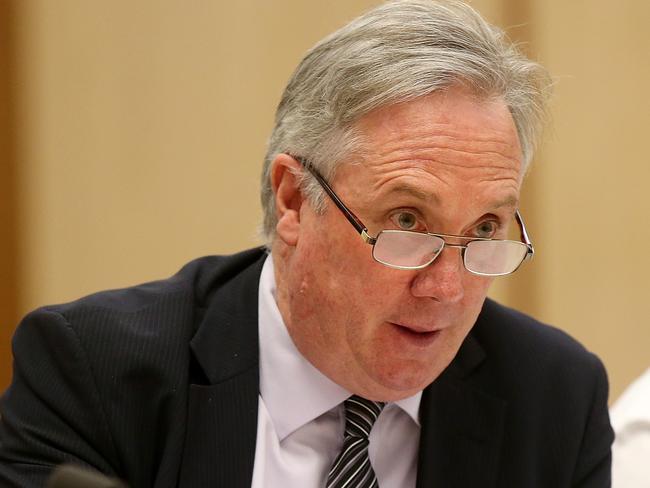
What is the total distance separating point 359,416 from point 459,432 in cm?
21

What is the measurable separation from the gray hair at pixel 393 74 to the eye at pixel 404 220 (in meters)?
0.13

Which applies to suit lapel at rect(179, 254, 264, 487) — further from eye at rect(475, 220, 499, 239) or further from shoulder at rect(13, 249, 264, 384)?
eye at rect(475, 220, 499, 239)

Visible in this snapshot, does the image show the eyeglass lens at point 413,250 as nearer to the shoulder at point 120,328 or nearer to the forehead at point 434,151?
the forehead at point 434,151

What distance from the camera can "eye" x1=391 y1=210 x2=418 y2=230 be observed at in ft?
5.43

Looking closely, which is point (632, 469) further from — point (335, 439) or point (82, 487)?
point (82, 487)

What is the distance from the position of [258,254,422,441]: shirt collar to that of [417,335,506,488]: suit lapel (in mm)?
187

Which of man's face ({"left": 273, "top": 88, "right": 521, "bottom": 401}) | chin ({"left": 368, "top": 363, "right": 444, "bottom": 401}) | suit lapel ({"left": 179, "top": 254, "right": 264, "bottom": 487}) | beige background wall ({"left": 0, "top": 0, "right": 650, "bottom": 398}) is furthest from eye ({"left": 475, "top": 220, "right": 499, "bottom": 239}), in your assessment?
beige background wall ({"left": 0, "top": 0, "right": 650, "bottom": 398})

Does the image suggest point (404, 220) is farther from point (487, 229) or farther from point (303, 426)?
point (303, 426)

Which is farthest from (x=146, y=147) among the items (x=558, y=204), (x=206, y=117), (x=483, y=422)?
(x=483, y=422)

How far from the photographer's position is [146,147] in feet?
10.5

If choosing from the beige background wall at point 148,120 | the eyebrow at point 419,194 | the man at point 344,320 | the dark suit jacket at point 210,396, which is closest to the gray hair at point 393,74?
the man at point 344,320

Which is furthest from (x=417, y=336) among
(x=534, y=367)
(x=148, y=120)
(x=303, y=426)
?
(x=148, y=120)

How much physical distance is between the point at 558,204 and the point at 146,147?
147cm

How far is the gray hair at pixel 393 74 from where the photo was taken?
165 centimetres
